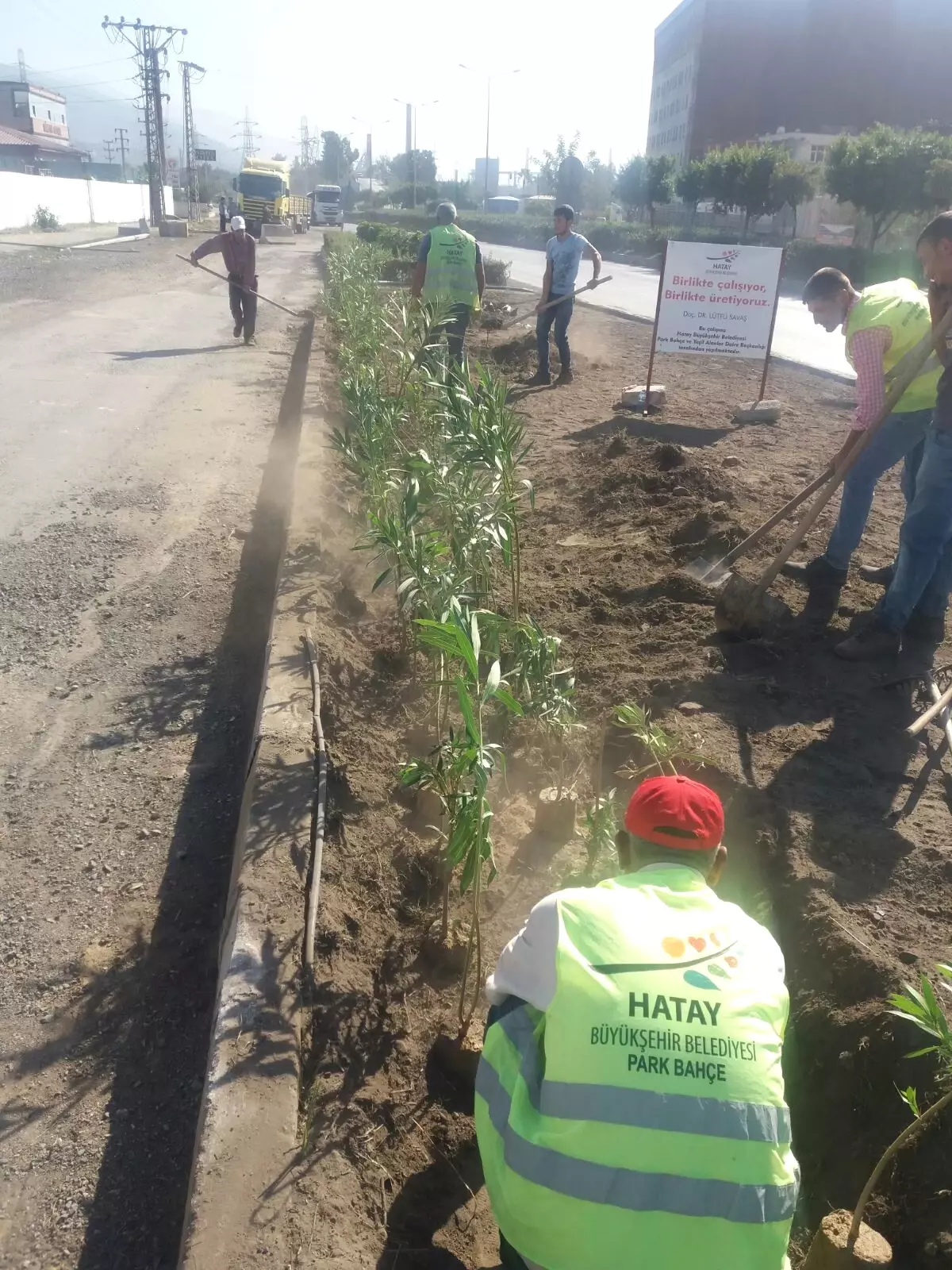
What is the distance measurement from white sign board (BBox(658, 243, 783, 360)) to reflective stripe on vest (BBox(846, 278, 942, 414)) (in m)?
5.29

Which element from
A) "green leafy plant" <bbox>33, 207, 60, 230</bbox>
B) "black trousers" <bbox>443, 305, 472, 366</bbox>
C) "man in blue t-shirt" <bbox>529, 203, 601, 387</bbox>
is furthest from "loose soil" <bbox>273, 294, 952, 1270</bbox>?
"green leafy plant" <bbox>33, 207, 60, 230</bbox>

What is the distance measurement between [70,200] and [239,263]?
1494 inches

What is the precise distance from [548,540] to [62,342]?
954cm

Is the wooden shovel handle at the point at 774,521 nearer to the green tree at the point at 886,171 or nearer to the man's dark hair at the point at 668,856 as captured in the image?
the man's dark hair at the point at 668,856

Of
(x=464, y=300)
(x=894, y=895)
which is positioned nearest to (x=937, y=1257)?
(x=894, y=895)

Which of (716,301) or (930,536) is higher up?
(716,301)

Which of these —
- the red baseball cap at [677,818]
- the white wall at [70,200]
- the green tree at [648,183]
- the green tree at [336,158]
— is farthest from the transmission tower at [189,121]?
the red baseball cap at [677,818]

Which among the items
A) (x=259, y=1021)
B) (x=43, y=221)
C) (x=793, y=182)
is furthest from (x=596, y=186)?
(x=259, y=1021)

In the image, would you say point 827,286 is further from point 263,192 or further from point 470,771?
point 263,192

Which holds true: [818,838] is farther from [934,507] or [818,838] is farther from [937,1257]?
[934,507]

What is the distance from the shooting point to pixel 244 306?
14.1 metres

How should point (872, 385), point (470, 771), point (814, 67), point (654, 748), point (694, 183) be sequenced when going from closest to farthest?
point (470, 771) < point (654, 748) < point (872, 385) < point (694, 183) < point (814, 67)

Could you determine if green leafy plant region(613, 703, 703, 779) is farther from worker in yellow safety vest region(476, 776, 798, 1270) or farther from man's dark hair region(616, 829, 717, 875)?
worker in yellow safety vest region(476, 776, 798, 1270)

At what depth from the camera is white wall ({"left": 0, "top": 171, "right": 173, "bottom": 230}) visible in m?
37.9
